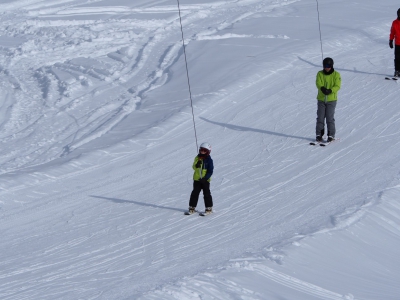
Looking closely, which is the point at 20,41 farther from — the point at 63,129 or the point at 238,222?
the point at 238,222

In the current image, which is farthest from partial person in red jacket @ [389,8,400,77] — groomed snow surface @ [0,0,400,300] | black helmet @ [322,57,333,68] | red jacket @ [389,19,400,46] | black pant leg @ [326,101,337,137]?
black helmet @ [322,57,333,68]

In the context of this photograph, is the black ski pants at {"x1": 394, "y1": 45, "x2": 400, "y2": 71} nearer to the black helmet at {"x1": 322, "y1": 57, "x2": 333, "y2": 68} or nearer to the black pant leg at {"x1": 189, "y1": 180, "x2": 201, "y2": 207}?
the black helmet at {"x1": 322, "y1": 57, "x2": 333, "y2": 68}

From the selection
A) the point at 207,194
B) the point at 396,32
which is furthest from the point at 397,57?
the point at 207,194

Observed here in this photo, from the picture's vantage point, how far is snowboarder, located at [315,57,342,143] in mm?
12883

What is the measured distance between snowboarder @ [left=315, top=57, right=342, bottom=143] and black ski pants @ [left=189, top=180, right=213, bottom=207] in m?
3.59

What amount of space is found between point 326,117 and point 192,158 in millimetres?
2538

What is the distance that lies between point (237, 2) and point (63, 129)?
530 inches

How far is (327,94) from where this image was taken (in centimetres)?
1296

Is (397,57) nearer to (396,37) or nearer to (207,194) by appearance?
(396,37)

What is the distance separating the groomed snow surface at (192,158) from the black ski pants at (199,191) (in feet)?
0.81

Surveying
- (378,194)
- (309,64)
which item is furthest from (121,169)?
(309,64)

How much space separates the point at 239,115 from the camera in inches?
610

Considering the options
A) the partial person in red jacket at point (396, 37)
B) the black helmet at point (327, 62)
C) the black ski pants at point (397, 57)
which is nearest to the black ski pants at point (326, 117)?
the black helmet at point (327, 62)

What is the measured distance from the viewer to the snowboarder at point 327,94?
12883 mm
